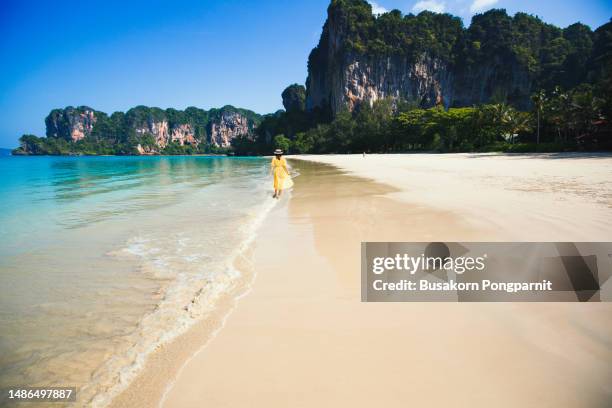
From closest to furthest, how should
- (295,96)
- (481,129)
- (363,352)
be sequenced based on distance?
(363,352) → (481,129) → (295,96)

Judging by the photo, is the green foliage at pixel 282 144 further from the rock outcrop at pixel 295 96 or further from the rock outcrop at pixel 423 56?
the rock outcrop at pixel 295 96

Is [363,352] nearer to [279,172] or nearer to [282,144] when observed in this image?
[279,172]

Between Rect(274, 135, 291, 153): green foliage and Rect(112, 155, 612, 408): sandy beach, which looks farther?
Rect(274, 135, 291, 153): green foliage

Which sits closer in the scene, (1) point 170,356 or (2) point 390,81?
(1) point 170,356

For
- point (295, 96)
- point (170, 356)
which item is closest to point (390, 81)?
point (295, 96)

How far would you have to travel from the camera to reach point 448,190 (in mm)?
11906

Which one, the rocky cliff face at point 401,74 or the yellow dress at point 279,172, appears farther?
the rocky cliff face at point 401,74

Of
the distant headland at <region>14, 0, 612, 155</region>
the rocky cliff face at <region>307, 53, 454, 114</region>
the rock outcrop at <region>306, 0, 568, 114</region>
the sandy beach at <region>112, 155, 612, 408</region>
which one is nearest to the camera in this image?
the sandy beach at <region>112, 155, 612, 408</region>

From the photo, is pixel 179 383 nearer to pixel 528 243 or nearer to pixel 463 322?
pixel 463 322

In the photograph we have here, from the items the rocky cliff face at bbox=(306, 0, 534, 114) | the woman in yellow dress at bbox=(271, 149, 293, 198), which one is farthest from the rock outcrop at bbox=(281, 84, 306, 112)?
the woman in yellow dress at bbox=(271, 149, 293, 198)

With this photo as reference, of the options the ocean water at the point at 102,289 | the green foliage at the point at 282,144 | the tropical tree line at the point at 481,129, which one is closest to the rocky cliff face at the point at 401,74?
the tropical tree line at the point at 481,129

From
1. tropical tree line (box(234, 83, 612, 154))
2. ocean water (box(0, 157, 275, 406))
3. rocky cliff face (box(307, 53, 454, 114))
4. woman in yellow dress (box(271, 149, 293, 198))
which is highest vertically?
rocky cliff face (box(307, 53, 454, 114))

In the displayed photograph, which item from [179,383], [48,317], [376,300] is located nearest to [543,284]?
[376,300]

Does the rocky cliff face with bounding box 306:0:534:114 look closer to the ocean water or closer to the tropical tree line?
the tropical tree line
